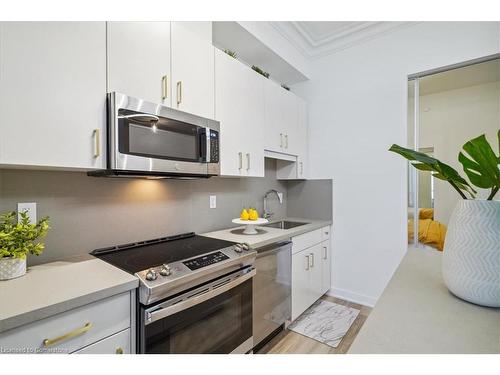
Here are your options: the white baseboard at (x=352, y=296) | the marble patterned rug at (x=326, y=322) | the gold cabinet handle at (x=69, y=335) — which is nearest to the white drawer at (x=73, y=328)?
the gold cabinet handle at (x=69, y=335)

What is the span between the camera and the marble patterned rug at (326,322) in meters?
2.03

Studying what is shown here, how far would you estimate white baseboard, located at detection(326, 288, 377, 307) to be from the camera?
2.55 meters

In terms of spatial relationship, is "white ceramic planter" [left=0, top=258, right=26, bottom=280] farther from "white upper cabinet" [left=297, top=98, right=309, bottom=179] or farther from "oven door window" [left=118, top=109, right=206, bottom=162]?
"white upper cabinet" [left=297, top=98, right=309, bottom=179]

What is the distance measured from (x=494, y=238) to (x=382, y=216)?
1848 mm

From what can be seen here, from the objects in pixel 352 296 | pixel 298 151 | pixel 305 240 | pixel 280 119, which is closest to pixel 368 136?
pixel 298 151

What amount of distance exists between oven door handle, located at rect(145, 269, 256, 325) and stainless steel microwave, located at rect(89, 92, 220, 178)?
68cm

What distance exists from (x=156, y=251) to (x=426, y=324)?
51.5 inches

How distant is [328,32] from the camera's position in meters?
2.54

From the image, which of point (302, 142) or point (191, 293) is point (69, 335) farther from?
point (302, 142)

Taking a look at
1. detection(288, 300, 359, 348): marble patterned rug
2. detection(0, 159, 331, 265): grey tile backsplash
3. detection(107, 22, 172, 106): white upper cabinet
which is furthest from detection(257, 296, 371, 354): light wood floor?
detection(107, 22, 172, 106): white upper cabinet

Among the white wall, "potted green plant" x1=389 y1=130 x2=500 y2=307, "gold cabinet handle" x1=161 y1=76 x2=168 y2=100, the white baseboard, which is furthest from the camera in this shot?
the white baseboard

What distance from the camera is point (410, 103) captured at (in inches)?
92.0

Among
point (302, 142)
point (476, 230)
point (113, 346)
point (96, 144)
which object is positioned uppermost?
point (302, 142)

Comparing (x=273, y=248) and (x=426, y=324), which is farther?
(x=273, y=248)
